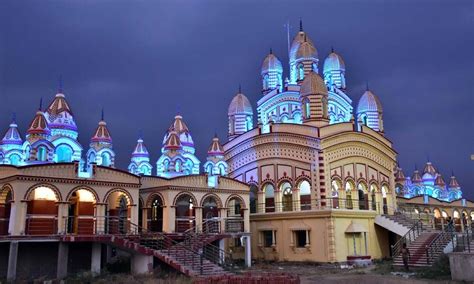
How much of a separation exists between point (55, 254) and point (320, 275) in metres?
14.2

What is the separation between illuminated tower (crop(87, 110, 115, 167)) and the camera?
149 ft

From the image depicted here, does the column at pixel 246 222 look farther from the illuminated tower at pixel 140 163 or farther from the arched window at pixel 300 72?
the illuminated tower at pixel 140 163

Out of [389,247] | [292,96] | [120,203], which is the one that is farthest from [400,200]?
[120,203]

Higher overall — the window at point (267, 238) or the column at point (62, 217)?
the column at point (62, 217)

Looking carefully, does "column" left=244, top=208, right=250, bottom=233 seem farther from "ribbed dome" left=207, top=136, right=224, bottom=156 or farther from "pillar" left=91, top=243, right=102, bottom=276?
"ribbed dome" left=207, top=136, right=224, bottom=156

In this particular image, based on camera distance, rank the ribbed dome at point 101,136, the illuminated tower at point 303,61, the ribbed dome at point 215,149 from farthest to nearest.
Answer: the ribbed dome at point 215,149 → the ribbed dome at point 101,136 → the illuminated tower at point 303,61

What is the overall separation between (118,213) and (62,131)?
10338 mm

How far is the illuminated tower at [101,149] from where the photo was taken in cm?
4556

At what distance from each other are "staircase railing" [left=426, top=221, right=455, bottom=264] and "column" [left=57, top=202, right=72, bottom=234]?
64.6ft

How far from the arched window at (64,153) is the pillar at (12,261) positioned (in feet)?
44.2

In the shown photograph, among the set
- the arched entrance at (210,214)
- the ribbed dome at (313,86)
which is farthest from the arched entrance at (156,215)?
the ribbed dome at (313,86)

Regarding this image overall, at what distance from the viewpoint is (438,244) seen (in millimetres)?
28641

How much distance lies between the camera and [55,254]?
2561cm

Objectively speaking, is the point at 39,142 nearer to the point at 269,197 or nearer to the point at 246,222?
the point at 246,222
